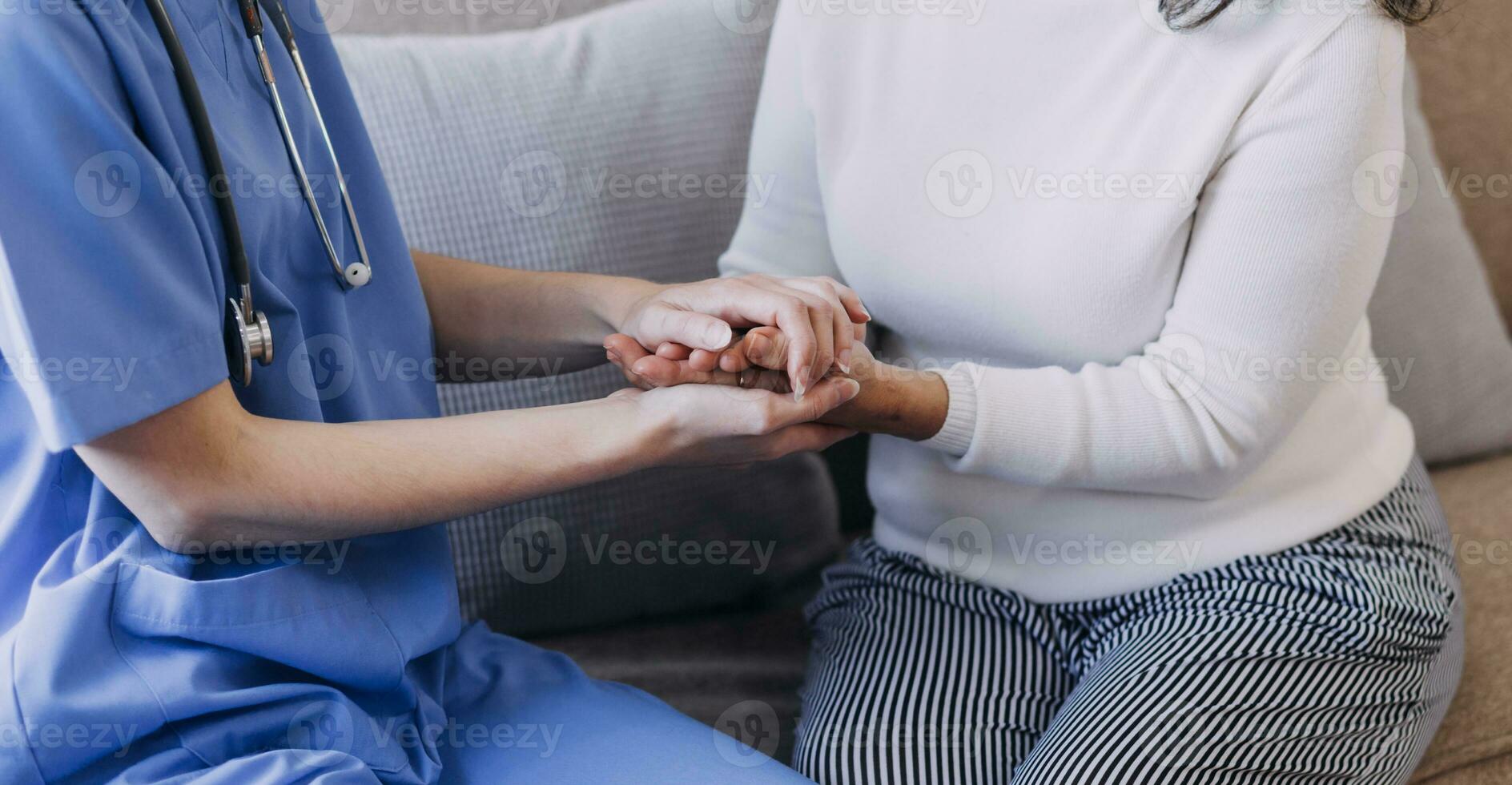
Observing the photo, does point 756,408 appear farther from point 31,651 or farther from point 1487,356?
point 1487,356

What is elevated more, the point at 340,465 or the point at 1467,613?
the point at 340,465

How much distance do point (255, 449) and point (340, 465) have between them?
49 mm

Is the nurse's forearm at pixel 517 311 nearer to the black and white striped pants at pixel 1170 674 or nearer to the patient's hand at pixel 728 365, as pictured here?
the patient's hand at pixel 728 365

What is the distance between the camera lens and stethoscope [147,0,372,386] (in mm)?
659

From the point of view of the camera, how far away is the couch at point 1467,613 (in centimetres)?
103

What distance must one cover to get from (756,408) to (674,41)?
0.56 metres

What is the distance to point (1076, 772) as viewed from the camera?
32.6 inches

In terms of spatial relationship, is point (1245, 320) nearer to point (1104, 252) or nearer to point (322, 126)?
point (1104, 252)

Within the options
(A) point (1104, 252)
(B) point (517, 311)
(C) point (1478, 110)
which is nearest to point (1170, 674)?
(A) point (1104, 252)

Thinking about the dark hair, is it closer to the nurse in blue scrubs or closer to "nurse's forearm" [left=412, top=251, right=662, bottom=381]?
the nurse in blue scrubs

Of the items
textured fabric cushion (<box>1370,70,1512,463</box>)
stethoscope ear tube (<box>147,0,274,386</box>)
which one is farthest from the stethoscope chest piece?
textured fabric cushion (<box>1370,70,1512,463</box>)

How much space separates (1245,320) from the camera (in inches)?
35.9

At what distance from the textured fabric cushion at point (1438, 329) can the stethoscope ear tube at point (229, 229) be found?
1170 millimetres

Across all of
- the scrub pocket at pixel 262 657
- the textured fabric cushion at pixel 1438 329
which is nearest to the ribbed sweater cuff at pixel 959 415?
the scrub pocket at pixel 262 657
